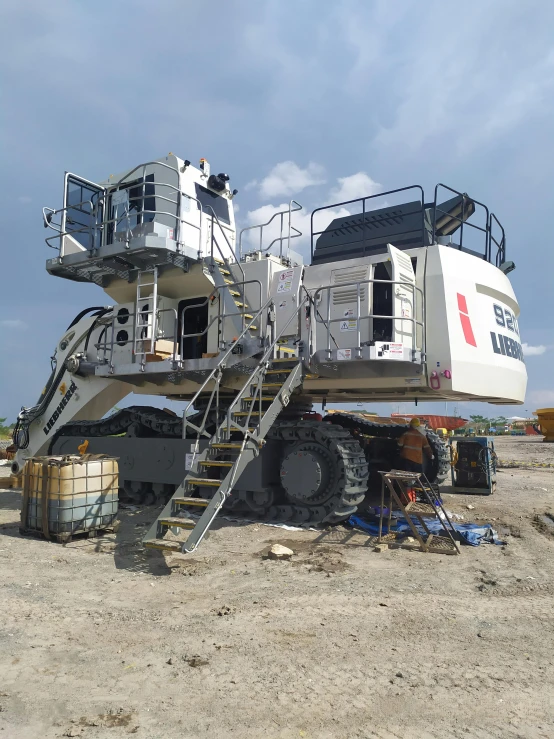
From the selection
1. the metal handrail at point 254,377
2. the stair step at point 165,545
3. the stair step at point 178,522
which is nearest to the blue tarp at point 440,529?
the metal handrail at point 254,377

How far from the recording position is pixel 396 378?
9.16 meters

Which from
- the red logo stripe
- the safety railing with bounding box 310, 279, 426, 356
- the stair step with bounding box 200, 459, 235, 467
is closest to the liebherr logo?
the stair step with bounding box 200, 459, 235, 467

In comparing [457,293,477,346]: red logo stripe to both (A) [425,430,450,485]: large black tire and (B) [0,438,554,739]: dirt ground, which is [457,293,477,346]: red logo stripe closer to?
(B) [0,438,554,739]: dirt ground

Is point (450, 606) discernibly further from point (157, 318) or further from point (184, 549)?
point (157, 318)

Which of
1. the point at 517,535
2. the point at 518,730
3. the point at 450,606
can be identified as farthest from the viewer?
the point at 517,535

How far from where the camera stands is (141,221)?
1055cm

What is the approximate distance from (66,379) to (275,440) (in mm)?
5305

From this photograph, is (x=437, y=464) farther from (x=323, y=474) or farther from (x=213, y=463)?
(x=213, y=463)

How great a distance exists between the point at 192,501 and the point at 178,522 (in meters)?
0.39

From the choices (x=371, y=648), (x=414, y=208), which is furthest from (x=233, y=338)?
(x=371, y=648)

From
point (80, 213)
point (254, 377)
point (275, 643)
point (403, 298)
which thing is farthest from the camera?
point (80, 213)

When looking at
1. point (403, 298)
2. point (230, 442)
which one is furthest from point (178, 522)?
point (403, 298)

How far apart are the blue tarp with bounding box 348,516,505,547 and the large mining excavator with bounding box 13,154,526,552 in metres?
0.43

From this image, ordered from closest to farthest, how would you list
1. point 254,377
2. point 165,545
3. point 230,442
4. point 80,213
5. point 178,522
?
1. point 165,545
2. point 178,522
3. point 230,442
4. point 254,377
5. point 80,213
